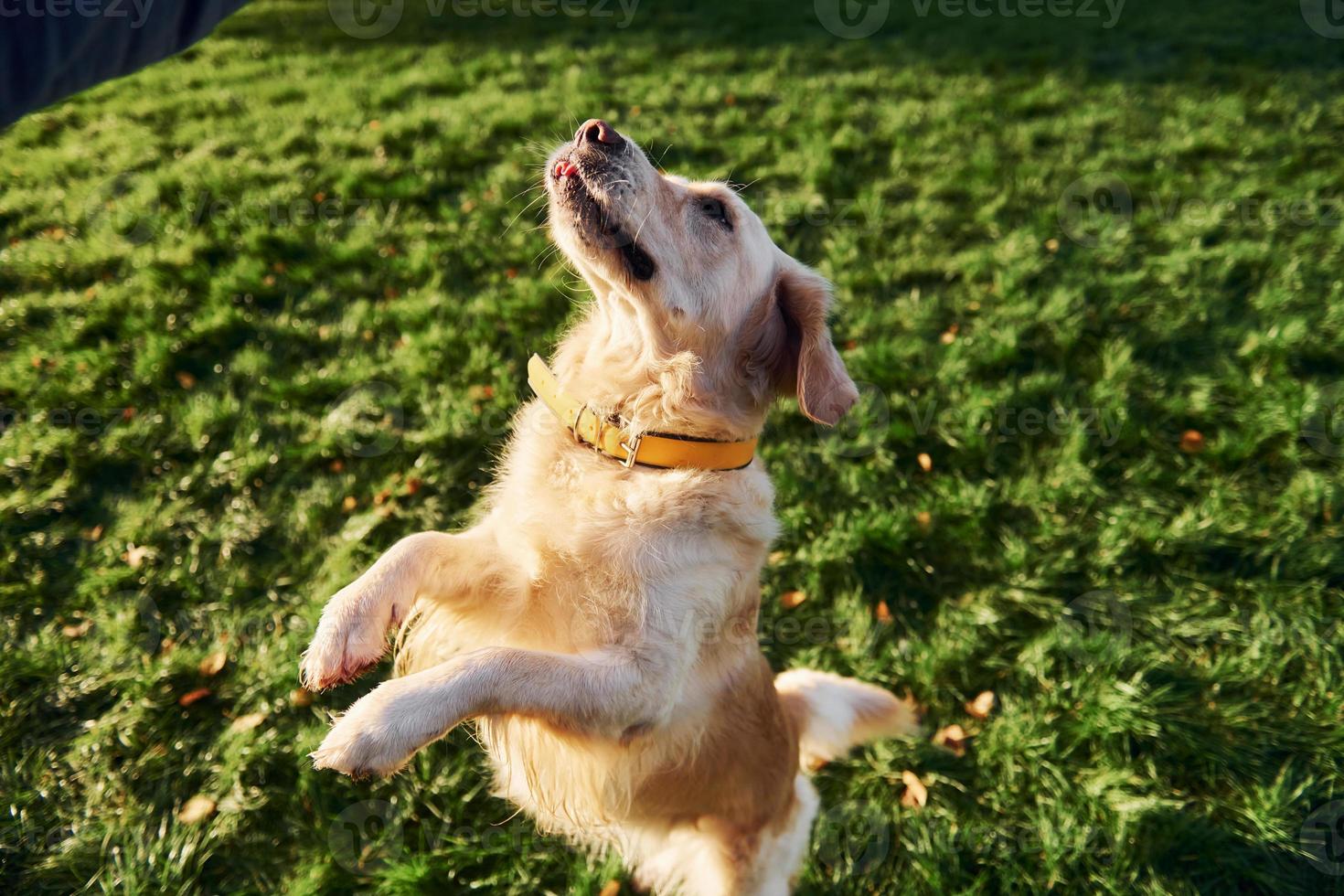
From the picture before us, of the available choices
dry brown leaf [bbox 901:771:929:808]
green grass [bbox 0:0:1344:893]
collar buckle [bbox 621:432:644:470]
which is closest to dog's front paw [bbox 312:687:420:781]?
collar buckle [bbox 621:432:644:470]

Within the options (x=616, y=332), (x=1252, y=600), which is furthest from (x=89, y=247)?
(x=1252, y=600)

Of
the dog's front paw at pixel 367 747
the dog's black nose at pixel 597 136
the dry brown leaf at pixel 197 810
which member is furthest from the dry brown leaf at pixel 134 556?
the dog's black nose at pixel 597 136

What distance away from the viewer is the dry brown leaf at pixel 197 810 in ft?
8.53

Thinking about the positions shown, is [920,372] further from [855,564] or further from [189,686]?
[189,686]

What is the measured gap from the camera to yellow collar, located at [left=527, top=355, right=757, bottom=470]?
7.38 feet

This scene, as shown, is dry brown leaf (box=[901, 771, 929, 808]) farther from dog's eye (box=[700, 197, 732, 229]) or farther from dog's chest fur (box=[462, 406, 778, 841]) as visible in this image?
dog's eye (box=[700, 197, 732, 229])

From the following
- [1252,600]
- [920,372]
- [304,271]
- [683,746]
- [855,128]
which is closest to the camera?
[683,746]

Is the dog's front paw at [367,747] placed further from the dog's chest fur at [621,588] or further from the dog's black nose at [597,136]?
the dog's black nose at [597,136]

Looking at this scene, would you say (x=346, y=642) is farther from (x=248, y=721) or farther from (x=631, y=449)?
(x=248, y=721)

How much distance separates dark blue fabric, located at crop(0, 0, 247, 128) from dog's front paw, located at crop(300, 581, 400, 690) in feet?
4.46

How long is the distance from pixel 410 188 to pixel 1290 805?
20.5ft

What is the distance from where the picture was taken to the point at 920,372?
4.32 m

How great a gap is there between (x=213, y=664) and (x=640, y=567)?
212cm

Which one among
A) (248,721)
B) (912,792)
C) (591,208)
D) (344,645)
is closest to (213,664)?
(248,721)
